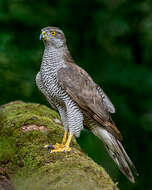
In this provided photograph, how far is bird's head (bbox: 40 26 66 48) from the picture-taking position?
4391mm

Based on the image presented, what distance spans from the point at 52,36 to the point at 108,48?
3301 millimetres

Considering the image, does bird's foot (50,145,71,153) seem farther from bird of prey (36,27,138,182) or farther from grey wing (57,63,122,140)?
grey wing (57,63,122,140)

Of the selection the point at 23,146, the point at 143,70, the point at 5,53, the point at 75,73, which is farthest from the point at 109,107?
the point at 143,70

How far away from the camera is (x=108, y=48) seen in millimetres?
7570

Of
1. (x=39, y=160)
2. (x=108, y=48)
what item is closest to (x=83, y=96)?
(x=39, y=160)

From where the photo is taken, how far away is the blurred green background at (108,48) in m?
6.83

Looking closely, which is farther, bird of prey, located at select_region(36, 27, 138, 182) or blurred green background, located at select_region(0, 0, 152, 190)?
blurred green background, located at select_region(0, 0, 152, 190)

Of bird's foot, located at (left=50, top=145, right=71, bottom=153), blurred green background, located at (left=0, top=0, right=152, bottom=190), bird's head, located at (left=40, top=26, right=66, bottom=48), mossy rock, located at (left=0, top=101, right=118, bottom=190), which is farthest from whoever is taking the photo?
blurred green background, located at (left=0, top=0, right=152, bottom=190)

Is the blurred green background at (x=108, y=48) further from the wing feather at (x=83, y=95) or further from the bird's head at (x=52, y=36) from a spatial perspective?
the wing feather at (x=83, y=95)

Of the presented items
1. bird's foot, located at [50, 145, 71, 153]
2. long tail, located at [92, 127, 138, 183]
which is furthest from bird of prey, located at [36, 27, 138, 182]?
bird's foot, located at [50, 145, 71, 153]

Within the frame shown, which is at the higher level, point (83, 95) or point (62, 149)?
point (83, 95)

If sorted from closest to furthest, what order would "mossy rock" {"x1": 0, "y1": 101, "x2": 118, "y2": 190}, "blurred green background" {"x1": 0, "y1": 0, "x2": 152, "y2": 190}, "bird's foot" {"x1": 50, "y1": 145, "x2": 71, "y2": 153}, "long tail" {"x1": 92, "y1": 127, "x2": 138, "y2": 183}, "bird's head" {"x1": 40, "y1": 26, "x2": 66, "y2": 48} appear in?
1. "mossy rock" {"x1": 0, "y1": 101, "x2": 118, "y2": 190}
2. "bird's foot" {"x1": 50, "y1": 145, "x2": 71, "y2": 153}
3. "long tail" {"x1": 92, "y1": 127, "x2": 138, "y2": 183}
4. "bird's head" {"x1": 40, "y1": 26, "x2": 66, "y2": 48}
5. "blurred green background" {"x1": 0, "y1": 0, "x2": 152, "y2": 190}

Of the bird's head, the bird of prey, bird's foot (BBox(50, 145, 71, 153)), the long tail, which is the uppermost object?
the bird's head

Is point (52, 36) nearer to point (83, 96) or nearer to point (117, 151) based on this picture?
Answer: point (83, 96)
